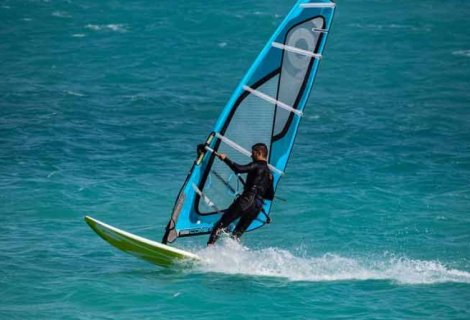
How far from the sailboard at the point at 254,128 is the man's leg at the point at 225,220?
435mm

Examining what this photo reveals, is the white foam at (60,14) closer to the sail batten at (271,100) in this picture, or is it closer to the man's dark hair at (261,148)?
the sail batten at (271,100)

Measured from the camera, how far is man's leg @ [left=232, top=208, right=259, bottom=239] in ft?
43.2

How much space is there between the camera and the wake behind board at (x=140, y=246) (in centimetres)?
1309

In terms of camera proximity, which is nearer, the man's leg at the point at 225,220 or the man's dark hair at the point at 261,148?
the man's dark hair at the point at 261,148

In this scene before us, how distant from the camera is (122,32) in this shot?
3506cm

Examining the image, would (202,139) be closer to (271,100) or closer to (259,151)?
(271,100)

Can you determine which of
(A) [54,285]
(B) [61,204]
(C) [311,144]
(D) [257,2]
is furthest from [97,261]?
(D) [257,2]

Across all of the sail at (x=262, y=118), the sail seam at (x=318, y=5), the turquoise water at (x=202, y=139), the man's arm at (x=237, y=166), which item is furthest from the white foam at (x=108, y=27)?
the man's arm at (x=237, y=166)

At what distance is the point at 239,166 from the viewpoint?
12.6 m

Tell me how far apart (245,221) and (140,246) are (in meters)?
1.49

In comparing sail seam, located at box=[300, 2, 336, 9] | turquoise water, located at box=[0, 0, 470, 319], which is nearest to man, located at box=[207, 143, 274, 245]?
turquoise water, located at box=[0, 0, 470, 319]

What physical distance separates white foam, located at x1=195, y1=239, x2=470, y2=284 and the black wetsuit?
0.84 feet

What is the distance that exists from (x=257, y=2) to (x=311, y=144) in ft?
53.2

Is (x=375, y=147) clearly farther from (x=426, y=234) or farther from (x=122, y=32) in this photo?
(x=122, y=32)
